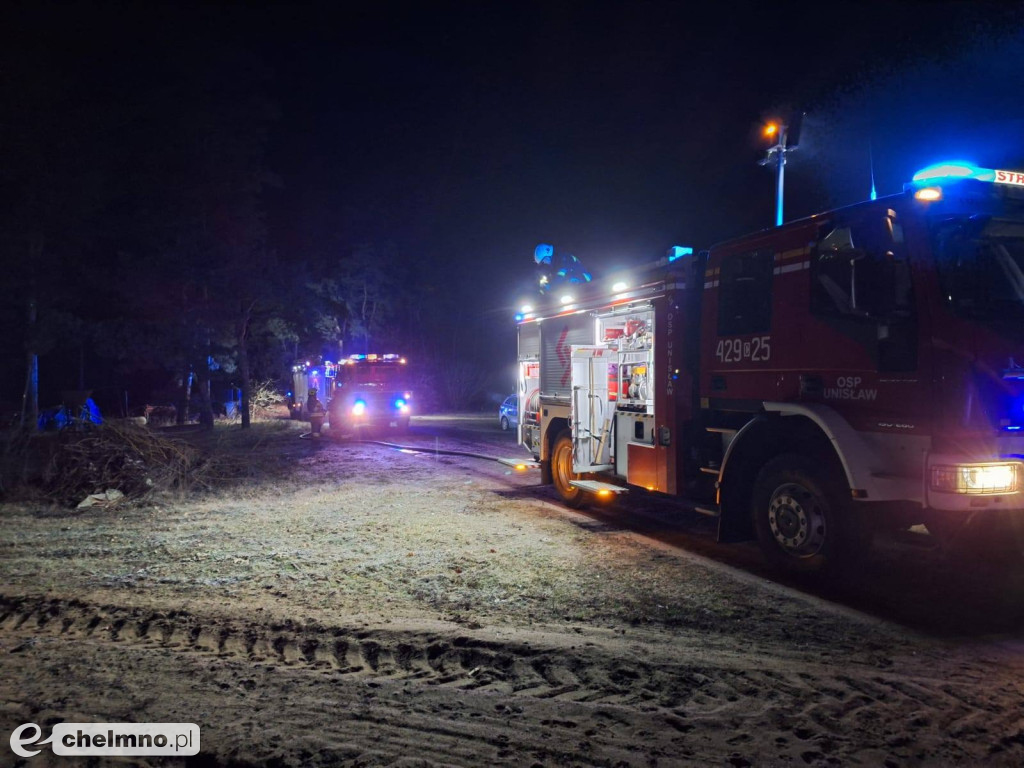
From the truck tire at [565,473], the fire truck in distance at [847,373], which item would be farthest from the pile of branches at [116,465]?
the fire truck in distance at [847,373]

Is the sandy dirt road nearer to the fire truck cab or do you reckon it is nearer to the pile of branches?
the pile of branches

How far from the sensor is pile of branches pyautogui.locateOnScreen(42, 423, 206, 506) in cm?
1127

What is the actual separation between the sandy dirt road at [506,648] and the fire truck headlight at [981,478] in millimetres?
998

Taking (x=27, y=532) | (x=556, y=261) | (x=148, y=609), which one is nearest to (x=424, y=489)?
(x=556, y=261)

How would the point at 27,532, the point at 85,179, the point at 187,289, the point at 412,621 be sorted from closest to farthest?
the point at 412,621 < the point at 27,532 < the point at 85,179 < the point at 187,289

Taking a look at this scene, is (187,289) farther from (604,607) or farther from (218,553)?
(604,607)

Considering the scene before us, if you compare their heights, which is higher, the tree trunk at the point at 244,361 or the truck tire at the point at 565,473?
the tree trunk at the point at 244,361

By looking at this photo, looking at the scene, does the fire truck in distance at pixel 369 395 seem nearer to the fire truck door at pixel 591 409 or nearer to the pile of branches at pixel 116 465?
the pile of branches at pixel 116 465

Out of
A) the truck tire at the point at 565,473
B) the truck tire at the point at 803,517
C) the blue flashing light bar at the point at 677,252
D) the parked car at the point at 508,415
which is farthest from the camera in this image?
the parked car at the point at 508,415

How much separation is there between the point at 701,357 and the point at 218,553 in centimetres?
569

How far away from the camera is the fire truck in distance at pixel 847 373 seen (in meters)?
5.28

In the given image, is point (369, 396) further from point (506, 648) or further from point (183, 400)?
point (506, 648)

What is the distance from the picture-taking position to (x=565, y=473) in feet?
34.8

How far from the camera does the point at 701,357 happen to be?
7.84m
